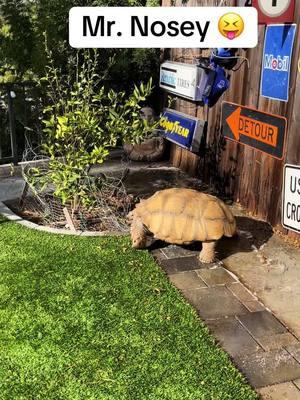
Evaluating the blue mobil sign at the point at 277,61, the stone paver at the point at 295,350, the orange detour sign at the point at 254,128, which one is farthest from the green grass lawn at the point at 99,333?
the blue mobil sign at the point at 277,61

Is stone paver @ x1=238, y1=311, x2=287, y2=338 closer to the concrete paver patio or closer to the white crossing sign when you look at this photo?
the concrete paver patio

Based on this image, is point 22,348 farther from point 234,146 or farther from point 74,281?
point 234,146

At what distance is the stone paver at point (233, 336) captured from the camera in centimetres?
400

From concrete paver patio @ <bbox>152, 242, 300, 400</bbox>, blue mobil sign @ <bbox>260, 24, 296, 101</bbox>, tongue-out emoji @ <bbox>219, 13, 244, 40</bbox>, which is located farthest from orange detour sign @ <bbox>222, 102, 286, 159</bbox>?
concrete paver patio @ <bbox>152, 242, 300, 400</bbox>

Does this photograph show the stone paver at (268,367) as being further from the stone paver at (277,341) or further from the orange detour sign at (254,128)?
the orange detour sign at (254,128)

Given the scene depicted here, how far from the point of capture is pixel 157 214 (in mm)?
5402

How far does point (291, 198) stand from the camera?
139 inches

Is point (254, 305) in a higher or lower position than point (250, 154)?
lower

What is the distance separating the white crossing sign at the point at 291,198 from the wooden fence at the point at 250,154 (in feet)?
7.92

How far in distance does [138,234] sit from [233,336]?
1.84m

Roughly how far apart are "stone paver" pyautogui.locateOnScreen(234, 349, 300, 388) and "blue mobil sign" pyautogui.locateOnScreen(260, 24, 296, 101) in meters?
3.23

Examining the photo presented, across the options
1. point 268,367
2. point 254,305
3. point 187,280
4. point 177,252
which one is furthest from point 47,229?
point 268,367

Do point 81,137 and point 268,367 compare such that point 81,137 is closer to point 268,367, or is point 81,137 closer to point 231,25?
point 231,25

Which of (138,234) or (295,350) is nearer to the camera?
(295,350)
